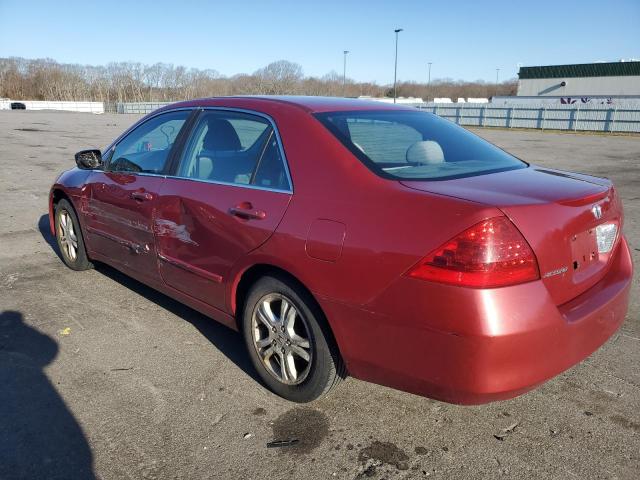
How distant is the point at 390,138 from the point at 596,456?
6.42 feet

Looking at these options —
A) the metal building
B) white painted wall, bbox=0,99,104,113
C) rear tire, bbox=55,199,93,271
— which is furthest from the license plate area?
white painted wall, bbox=0,99,104,113

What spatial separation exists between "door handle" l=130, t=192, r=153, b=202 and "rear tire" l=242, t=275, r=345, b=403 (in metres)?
1.18

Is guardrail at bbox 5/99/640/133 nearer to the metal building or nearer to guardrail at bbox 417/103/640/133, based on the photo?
guardrail at bbox 417/103/640/133

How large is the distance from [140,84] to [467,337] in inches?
5308

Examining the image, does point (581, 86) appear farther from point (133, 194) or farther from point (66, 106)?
point (66, 106)

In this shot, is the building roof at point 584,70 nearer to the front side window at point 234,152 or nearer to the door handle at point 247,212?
the front side window at point 234,152

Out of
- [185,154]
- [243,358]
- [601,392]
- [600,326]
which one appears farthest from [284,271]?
[601,392]

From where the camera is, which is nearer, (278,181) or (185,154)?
(278,181)

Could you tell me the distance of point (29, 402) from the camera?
9.48 feet

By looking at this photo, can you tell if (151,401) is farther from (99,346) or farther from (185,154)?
(185,154)

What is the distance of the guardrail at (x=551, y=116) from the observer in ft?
96.4

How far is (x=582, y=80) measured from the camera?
2323 inches

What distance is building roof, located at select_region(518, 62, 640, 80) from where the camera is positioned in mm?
55525

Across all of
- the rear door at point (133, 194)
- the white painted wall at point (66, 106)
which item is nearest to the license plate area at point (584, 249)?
the rear door at point (133, 194)
